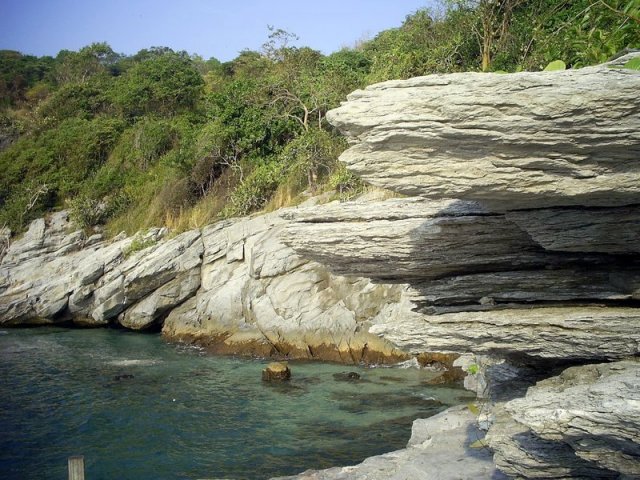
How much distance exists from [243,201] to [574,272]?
27.6 metres

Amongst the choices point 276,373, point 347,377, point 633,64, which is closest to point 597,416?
point 633,64

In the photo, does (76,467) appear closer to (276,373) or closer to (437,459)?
(437,459)

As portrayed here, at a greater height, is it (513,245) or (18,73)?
(18,73)

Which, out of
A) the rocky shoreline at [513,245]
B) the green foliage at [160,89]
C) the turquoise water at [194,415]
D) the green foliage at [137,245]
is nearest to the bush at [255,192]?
the green foliage at [137,245]

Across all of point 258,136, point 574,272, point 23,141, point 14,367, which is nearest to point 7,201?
point 23,141

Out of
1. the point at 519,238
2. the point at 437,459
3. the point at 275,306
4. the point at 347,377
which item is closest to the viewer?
the point at 519,238

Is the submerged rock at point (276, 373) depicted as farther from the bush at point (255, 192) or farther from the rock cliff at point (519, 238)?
the bush at point (255, 192)

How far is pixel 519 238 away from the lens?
8.16m

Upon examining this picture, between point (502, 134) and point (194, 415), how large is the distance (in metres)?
14.6

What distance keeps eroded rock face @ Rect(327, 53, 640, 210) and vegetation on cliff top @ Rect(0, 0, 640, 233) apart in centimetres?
1214

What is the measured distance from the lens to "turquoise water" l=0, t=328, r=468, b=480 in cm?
1479

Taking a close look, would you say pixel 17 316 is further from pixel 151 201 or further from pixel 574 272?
pixel 574 272

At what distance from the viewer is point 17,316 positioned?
113 ft

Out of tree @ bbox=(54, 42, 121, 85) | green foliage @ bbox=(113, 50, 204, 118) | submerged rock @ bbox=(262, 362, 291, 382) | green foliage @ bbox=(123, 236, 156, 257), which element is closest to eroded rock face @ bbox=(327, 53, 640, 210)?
submerged rock @ bbox=(262, 362, 291, 382)
